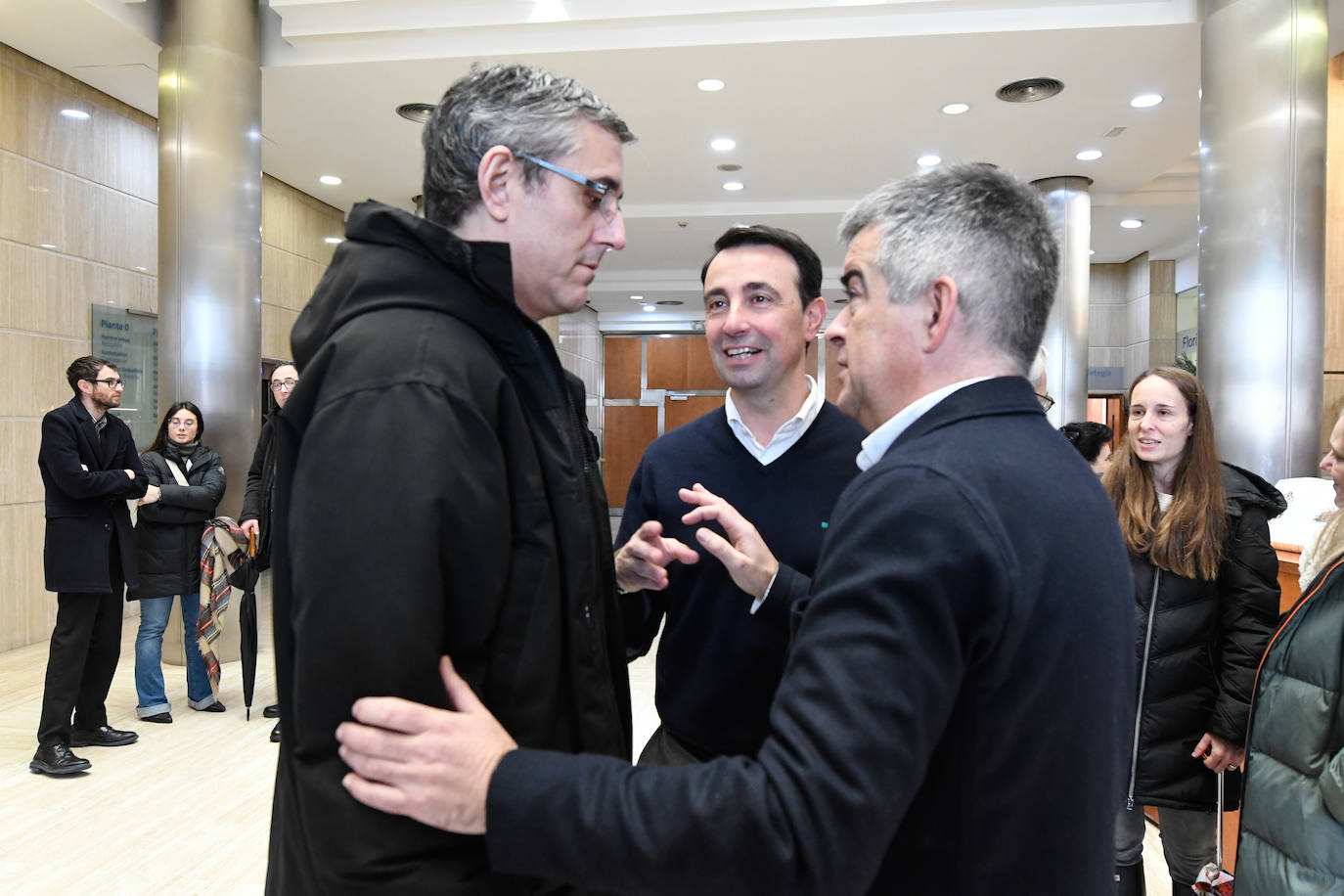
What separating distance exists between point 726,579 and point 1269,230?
187 inches

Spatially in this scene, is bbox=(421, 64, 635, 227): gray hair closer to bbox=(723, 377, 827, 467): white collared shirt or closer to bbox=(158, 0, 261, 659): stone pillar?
bbox=(723, 377, 827, 467): white collared shirt

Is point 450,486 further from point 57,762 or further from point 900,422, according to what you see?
point 57,762

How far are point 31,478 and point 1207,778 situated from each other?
7.12m

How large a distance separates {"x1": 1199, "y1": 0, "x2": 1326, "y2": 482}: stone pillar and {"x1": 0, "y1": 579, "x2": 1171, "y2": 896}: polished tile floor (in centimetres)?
268

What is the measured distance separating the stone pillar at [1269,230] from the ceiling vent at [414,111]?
5.48 meters

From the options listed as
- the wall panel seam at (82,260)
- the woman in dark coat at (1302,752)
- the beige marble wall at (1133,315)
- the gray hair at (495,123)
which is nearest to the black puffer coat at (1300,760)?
the woman in dark coat at (1302,752)

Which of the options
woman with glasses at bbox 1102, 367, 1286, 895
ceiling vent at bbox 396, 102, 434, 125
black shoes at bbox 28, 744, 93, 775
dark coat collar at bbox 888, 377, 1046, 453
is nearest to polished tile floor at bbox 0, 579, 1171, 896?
black shoes at bbox 28, 744, 93, 775

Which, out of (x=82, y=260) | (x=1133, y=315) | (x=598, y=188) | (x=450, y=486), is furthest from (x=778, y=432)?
(x=1133, y=315)

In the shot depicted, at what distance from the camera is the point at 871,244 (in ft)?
3.50

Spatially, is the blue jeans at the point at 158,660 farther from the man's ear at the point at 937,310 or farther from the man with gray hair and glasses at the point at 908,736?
the man's ear at the point at 937,310

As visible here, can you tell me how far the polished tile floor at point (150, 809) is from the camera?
10.2ft

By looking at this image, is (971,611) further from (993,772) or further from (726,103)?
(726,103)

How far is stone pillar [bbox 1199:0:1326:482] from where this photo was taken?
198 inches

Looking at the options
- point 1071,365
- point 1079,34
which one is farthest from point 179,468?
point 1071,365
